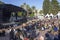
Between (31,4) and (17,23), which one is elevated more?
(31,4)

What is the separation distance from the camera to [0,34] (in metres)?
3.62

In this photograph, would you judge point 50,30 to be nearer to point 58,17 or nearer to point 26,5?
point 58,17

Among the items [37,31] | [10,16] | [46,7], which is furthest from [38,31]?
[10,16]

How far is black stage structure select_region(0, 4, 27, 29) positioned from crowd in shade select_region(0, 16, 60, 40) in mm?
111

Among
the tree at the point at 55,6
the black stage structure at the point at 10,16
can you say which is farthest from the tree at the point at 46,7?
the black stage structure at the point at 10,16

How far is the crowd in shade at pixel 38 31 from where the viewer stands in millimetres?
3685

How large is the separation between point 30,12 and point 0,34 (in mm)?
464

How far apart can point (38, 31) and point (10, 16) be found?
0.43 meters

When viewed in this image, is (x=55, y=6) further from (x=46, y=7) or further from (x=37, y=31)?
(x=37, y=31)

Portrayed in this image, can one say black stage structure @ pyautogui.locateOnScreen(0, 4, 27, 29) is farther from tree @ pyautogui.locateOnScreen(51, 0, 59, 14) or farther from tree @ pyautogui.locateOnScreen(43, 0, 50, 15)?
tree @ pyautogui.locateOnScreen(51, 0, 59, 14)

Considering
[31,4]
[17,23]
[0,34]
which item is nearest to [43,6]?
[31,4]

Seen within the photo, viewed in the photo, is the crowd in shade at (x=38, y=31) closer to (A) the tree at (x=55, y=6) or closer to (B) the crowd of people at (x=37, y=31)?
(B) the crowd of people at (x=37, y=31)

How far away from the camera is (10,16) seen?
355 cm

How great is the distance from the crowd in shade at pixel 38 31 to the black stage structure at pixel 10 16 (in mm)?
111
